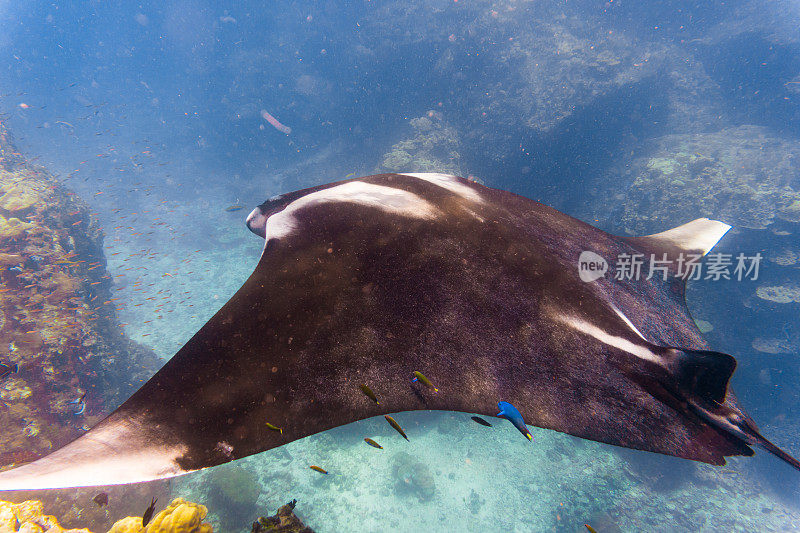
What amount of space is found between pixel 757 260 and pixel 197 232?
126 ft

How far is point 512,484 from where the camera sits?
37.1ft

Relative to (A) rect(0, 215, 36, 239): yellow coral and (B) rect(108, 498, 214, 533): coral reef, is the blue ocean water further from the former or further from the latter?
(A) rect(0, 215, 36, 239): yellow coral

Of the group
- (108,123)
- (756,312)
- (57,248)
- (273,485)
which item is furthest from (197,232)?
(108,123)

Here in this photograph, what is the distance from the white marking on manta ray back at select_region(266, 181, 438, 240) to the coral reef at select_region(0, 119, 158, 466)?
410 inches

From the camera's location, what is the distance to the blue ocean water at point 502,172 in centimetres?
1111

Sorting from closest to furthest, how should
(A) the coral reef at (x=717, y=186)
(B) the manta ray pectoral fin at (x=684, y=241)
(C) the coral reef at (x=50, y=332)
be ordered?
1. (B) the manta ray pectoral fin at (x=684, y=241)
2. (C) the coral reef at (x=50, y=332)
3. (A) the coral reef at (x=717, y=186)

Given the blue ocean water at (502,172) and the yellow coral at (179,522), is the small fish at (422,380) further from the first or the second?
the blue ocean water at (502,172)

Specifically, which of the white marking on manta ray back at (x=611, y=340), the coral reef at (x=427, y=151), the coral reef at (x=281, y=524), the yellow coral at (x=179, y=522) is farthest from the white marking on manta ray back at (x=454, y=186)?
the coral reef at (x=427, y=151)

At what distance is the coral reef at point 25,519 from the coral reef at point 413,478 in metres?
9.54

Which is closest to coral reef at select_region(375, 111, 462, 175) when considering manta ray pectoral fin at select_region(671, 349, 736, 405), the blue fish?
manta ray pectoral fin at select_region(671, 349, 736, 405)

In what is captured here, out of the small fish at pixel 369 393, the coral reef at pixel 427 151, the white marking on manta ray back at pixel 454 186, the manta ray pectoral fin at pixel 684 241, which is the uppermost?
the coral reef at pixel 427 151

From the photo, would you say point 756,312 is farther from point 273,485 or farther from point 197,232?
point 197,232
